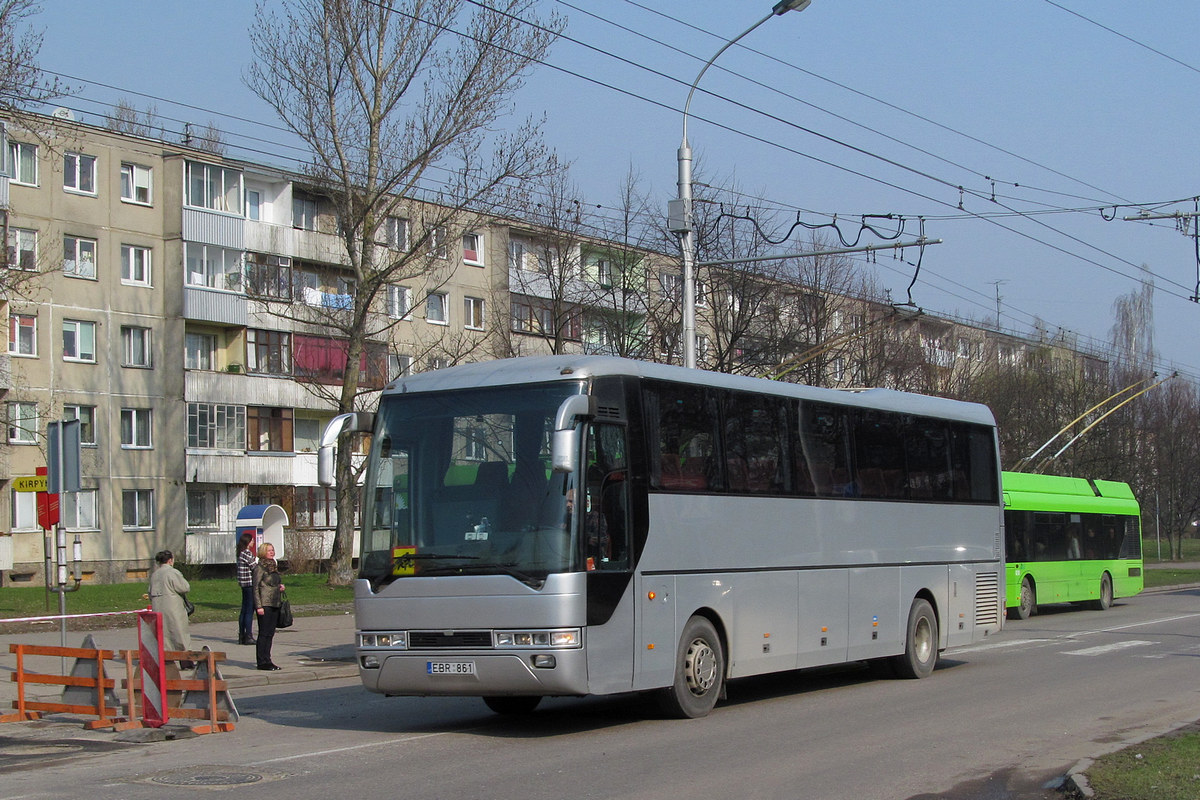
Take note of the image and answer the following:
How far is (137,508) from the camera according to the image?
47250 mm

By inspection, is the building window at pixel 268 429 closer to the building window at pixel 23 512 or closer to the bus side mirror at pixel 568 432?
the building window at pixel 23 512

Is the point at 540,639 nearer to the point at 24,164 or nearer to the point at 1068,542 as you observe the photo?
the point at 1068,542

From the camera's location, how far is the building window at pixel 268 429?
49.8 metres

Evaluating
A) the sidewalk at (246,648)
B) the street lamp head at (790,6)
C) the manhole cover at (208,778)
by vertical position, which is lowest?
the sidewalk at (246,648)

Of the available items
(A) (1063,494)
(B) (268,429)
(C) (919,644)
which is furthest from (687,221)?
(B) (268,429)

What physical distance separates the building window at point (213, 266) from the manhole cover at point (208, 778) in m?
39.8

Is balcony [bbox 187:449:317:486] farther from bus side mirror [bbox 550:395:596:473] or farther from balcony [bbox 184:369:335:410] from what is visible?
bus side mirror [bbox 550:395:596:473]

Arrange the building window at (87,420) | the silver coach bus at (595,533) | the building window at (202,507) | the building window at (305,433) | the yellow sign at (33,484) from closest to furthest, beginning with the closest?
the silver coach bus at (595,533) → the yellow sign at (33,484) → the building window at (87,420) → the building window at (202,507) → the building window at (305,433)

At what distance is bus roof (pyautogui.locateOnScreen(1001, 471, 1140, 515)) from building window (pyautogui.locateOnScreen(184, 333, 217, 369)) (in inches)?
1204

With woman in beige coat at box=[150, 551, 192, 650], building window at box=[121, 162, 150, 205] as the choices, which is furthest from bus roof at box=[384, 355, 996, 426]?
building window at box=[121, 162, 150, 205]

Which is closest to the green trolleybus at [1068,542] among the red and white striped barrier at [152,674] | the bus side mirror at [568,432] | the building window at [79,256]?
the bus side mirror at [568,432]

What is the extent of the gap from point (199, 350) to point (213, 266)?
3181mm

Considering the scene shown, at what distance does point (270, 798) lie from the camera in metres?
8.27

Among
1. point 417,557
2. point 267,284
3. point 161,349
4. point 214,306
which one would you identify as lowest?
point 417,557
